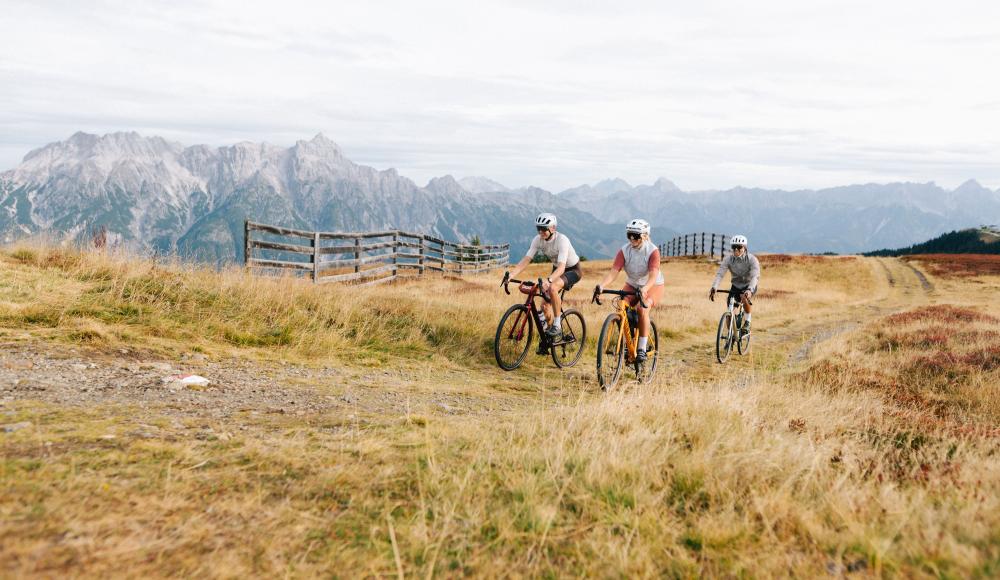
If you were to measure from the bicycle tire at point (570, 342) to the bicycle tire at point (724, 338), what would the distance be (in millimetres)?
2881

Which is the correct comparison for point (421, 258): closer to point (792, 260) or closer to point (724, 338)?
point (724, 338)

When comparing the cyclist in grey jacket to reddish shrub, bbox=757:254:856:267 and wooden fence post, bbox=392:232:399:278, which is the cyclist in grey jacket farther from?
reddish shrub, bbox=757:254:856:267

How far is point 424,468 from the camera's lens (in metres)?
3.56

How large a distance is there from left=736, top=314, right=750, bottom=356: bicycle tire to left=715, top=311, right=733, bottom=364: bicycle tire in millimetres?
585

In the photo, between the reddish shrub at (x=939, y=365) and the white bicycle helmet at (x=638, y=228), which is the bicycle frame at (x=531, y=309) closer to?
the white bicycle helmet at (x=638, y=228)

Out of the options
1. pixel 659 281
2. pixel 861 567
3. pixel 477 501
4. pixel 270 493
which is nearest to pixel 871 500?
pixel 861 567

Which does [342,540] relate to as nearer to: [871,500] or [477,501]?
[477,501]

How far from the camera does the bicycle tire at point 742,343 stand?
40.5ft

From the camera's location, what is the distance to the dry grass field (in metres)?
2.61

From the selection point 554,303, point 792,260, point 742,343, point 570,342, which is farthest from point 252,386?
point 792,260

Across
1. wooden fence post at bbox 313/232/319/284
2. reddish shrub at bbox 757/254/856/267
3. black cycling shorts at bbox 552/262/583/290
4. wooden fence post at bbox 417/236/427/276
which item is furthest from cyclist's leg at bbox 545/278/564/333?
reddish shrub at bbox 757/254/856/267

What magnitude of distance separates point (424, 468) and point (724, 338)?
31.6ft

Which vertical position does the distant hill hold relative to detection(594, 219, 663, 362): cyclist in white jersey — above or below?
above

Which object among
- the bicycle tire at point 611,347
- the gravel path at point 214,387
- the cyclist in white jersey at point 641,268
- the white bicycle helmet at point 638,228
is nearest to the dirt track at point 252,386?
the gravel path at point 214,387
